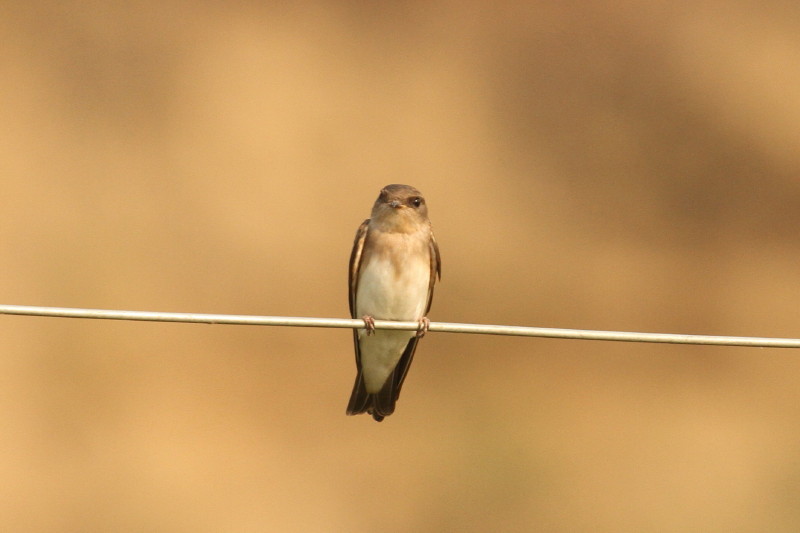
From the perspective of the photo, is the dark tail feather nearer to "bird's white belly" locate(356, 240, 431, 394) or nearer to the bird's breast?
"bird's white belly" locate(356, 240, 431, 394)

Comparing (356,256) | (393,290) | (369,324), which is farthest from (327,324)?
(356,256)

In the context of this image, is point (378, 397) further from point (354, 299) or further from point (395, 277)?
point (395, 277)

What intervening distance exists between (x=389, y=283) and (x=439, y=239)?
23.3 ft

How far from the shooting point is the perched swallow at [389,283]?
6.03 m

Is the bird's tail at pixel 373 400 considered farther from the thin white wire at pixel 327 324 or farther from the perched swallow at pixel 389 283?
the thin white wire at pixel 327 324

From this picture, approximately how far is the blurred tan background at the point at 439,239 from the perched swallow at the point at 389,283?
5322 mm

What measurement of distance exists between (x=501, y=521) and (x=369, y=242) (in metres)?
5.87

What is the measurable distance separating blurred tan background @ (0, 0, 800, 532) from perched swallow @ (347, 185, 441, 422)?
5322mm

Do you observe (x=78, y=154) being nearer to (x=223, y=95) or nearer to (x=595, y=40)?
(x=223, y=95)

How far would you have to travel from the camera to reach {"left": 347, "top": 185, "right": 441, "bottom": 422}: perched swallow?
6031 millimetres

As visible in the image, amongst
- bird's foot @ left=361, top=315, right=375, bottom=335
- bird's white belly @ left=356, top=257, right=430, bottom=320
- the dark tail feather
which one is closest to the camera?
bird's foot @ left=361, top=315, right=375, bottom=335

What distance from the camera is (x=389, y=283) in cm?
601

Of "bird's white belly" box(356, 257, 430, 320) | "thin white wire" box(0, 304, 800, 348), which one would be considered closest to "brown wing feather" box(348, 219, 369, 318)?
"bird's white belly" box(356, 257, 430, 320)

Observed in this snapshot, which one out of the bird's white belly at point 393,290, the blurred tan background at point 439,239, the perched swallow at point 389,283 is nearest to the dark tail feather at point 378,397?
the perched swallow at point 389,283
